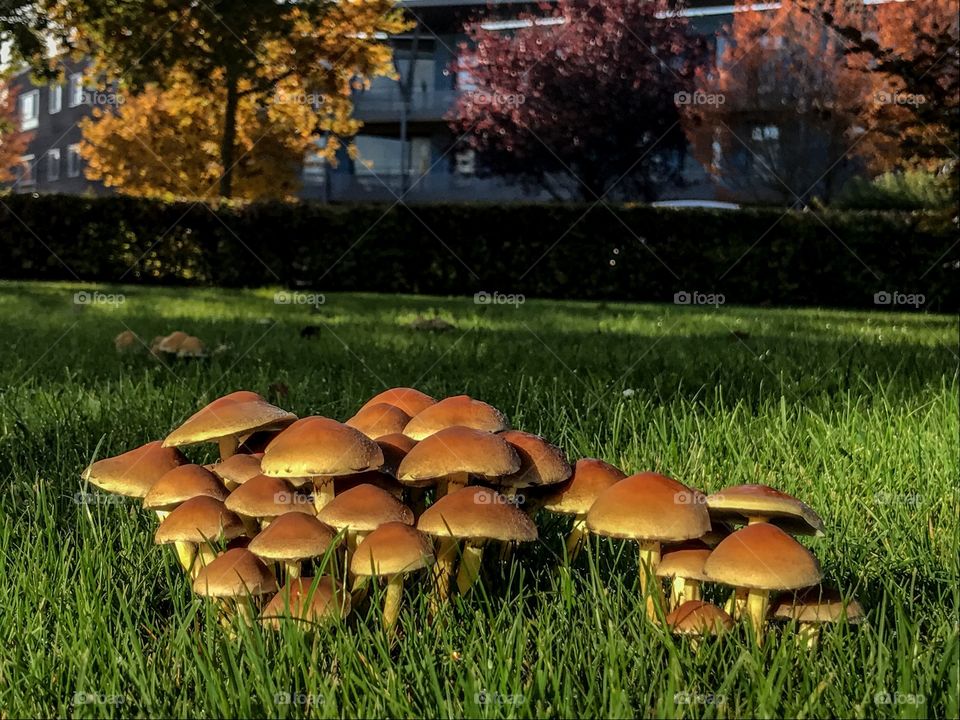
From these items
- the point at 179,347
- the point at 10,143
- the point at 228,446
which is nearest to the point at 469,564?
the point at 228,446

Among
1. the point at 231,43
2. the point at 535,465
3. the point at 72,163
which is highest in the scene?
the point at 72,163

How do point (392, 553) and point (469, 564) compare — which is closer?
point (392, 553)

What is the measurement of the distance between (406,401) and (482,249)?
1270cm

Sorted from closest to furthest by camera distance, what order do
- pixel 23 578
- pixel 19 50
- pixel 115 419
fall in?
pixel 23 578
pixel 115 419
pixel 19 50

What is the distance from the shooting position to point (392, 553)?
1.57 meters

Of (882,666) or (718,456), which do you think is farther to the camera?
(718,456)

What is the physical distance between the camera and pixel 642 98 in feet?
98.0

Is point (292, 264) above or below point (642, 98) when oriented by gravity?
below

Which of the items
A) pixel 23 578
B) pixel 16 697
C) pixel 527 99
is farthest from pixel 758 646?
pixel 527 99

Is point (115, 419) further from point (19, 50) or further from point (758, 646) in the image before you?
point (19, 50)

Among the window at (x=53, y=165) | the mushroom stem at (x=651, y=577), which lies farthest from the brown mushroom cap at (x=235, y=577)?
the window at (x=53, y=165)

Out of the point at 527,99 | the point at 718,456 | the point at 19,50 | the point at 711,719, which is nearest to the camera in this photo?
the point at 711,719

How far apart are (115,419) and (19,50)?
35.8 ft

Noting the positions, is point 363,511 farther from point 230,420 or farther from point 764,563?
point 764,563
